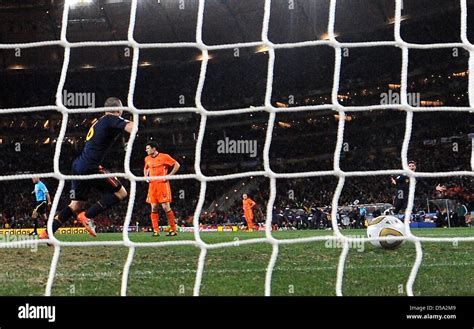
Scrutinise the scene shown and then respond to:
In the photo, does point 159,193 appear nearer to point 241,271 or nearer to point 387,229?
point 387,229

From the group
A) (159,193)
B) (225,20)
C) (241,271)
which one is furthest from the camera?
(225,20)

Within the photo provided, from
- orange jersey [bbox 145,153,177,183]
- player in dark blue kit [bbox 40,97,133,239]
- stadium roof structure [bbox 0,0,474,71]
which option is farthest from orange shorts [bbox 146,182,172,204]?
stadium roof structure [bbox 0,0,474,71]

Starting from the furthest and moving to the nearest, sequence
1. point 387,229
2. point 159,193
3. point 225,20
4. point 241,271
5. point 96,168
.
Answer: point 225,20
point 159,193
point 96,168
point 387,229
point 241,271

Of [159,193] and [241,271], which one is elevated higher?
[159,193]

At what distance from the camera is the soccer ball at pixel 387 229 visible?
4.98m

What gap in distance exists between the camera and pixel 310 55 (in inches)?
797

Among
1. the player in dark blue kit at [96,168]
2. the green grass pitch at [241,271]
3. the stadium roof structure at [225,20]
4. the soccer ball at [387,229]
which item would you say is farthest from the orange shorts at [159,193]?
the stadium roof structure at [225,20]

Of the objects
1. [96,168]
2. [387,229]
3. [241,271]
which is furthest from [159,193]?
[241,271]

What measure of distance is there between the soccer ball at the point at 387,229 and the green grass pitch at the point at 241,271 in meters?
0.07

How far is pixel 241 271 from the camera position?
4.13 meters

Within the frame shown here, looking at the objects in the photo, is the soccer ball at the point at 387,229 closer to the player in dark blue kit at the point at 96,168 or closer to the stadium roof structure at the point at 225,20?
the player in dark blue kit at the point at 96,168

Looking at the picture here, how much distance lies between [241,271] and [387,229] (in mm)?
1428
